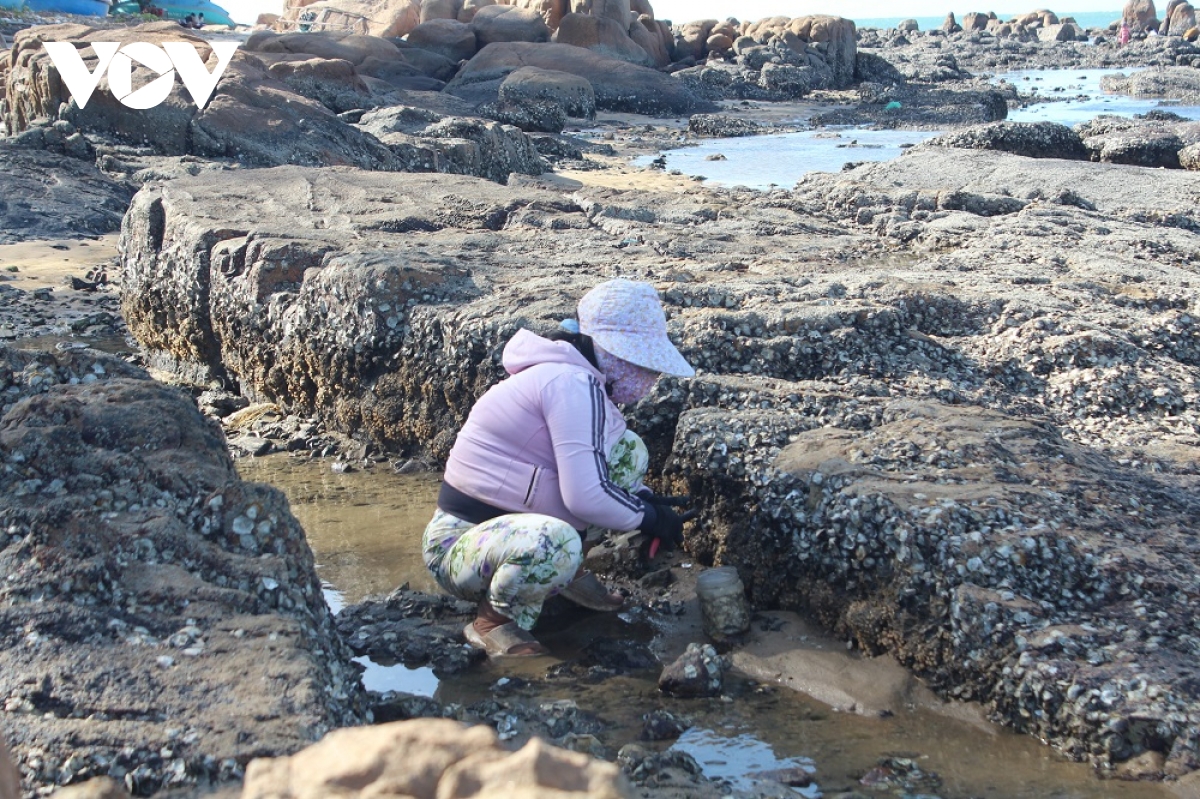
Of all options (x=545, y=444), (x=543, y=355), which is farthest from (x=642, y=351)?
(x=545, y=444)

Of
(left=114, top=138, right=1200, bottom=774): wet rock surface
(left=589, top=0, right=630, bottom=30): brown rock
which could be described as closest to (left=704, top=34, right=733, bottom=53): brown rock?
(left=589, top=0, right=630, bottom=30): brown rock

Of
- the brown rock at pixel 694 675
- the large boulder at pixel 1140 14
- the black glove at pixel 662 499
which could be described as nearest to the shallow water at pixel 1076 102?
the black glove at pixel 662 499

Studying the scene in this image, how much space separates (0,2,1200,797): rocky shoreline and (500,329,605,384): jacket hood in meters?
0.68

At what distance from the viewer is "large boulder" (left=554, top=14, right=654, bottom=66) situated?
27.1m

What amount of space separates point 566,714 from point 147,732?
1.14m

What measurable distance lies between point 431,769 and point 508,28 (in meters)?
27.0

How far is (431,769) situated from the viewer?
1.41 m

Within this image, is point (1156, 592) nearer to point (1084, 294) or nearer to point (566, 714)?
point (566, 714)

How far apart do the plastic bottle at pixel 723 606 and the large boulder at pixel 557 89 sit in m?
17.9

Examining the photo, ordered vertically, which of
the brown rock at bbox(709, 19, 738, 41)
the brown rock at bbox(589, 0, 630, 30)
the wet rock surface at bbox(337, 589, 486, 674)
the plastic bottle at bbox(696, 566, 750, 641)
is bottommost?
the wet rock surface at bbox(337, 589, 486, 674)

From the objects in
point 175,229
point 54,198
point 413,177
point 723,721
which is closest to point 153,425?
point 723,721

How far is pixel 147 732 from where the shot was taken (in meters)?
2.09

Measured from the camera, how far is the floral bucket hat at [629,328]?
335 centimetres

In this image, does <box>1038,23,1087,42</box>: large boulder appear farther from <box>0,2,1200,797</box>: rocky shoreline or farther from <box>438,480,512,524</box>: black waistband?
<box>438,480,512,524</box>: black waistband
